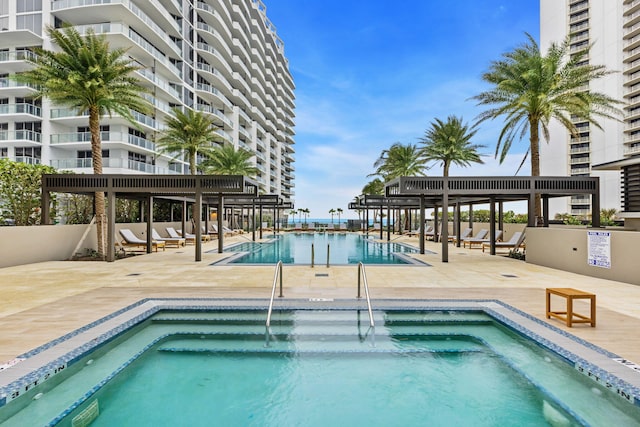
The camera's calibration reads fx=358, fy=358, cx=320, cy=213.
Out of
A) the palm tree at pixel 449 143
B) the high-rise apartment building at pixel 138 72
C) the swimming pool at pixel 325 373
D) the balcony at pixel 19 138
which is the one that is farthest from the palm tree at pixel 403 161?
the balcony at pixel 19 138

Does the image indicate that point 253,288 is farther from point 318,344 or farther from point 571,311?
point 571,311

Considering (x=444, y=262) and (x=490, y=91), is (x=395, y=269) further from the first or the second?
(x=490, y=91)

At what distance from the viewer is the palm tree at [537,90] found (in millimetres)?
14672

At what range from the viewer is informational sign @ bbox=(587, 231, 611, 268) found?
9875 millimetres

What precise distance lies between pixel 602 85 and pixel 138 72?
66.1 meters

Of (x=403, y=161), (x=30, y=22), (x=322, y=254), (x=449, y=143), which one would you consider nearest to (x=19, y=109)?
(x=30, y=22)

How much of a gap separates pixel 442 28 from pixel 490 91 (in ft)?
74.4

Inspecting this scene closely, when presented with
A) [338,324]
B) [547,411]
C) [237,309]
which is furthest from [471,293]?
[237,309]

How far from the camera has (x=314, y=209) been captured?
9106cm

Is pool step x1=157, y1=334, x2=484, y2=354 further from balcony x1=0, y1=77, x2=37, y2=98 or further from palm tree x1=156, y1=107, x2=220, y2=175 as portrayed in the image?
balcony x1=0, y1=77, x2=37, y2=98

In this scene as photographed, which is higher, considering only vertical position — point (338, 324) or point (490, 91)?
point (490, 91)

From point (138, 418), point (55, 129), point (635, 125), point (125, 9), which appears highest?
point (125, 9)

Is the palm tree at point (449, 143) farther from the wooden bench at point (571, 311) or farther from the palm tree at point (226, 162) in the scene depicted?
the wooden bench at point (571, 311)

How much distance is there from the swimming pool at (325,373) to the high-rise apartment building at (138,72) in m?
20.2
